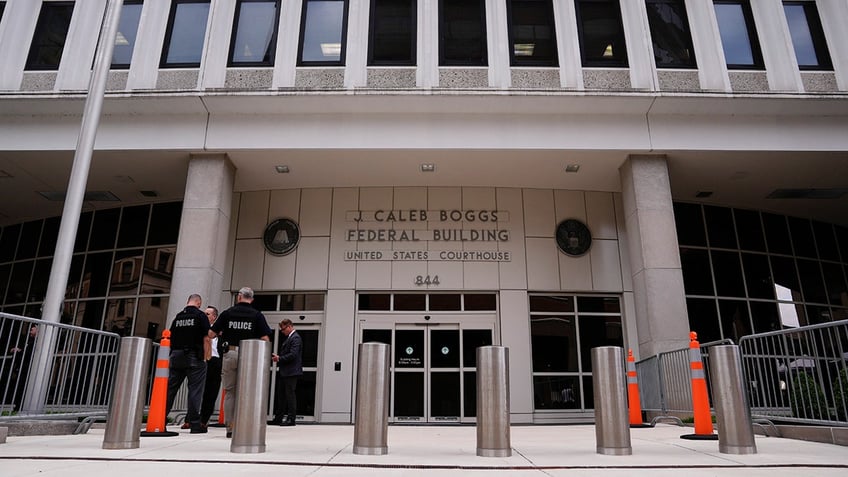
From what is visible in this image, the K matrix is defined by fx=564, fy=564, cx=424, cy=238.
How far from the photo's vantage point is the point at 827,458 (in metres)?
5.49

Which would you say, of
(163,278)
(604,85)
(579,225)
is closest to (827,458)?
(604,85)

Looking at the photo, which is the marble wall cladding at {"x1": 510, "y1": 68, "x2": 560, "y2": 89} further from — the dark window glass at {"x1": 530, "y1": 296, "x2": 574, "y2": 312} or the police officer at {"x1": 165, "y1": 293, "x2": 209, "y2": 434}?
the police officer at {"x1": 165, "y1": 293, "x2": 209, "y2": 434}

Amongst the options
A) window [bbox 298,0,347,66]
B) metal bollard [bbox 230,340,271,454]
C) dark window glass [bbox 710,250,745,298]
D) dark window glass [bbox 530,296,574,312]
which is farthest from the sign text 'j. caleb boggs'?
metal bollard [bbox 230,340,271,454]

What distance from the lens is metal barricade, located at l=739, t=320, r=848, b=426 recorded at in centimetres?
746

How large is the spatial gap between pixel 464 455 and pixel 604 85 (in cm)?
1116

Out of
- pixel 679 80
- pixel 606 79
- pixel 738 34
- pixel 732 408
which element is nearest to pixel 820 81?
pixel 738 34

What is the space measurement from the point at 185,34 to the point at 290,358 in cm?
956

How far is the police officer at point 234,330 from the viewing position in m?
8.10

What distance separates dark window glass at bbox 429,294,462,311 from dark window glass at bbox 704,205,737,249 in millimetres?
8159

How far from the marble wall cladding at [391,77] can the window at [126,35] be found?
650cm

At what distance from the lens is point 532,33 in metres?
15.1

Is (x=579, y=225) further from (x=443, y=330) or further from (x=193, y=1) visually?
(x=193, y=1)

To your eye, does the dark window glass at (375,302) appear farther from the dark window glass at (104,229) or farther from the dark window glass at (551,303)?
the dark window glass at (104,229)

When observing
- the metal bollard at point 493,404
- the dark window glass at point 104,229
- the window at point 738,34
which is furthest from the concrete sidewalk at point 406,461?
the dark window glass at point 104,229
